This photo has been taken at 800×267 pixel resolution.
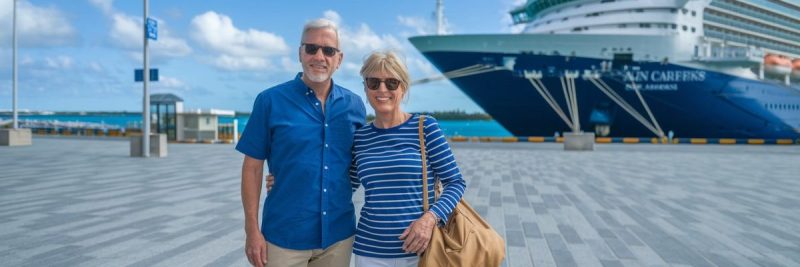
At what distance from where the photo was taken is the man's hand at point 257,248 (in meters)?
2.24

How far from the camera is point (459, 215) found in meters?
2.16

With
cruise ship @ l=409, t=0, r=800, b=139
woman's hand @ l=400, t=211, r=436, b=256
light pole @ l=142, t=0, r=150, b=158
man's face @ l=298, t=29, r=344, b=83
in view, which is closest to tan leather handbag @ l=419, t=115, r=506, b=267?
woman's hand @ l=400, t=211, r=436, b=256

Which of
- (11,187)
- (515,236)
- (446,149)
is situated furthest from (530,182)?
(11,187)

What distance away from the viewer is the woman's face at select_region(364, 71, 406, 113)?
221cm

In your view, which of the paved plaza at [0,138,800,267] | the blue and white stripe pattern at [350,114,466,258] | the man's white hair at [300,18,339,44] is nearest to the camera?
the blue and white stripe pattern at [350,114,466,258]

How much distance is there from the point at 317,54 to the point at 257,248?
82cm

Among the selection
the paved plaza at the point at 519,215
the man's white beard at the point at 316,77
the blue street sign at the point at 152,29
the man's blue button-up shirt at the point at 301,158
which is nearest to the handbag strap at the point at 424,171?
the man's blue button-up shirt at the point at 301,158

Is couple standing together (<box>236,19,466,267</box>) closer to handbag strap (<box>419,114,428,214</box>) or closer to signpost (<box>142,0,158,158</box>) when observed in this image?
handbag strap (<box>419,114,428,214</box>)

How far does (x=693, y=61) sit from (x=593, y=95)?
3397 millimetres

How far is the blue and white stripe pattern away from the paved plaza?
2.50 meters

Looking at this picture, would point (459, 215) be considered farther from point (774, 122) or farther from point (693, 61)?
point (774, 122)

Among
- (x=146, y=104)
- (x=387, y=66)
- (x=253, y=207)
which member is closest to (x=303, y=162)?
(x=253, y=207)

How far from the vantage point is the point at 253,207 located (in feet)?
7.34

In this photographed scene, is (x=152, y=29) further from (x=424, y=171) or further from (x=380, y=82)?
(x=424, y=171)
